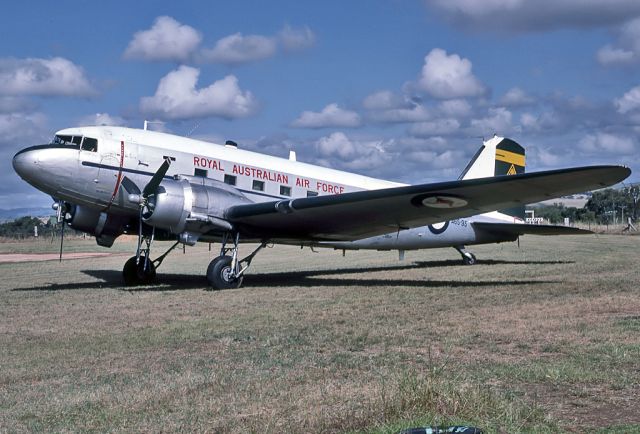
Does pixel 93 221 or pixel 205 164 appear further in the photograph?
pixel 93 221

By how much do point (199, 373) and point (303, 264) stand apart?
1846 cm

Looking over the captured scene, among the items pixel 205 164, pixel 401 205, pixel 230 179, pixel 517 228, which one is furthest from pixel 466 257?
pixel 205 164

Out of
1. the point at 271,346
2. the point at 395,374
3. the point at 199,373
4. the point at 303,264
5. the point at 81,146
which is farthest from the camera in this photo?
the point at 303,264

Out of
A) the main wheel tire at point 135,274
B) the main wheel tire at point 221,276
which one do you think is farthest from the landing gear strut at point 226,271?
the main wheel tire at point 135,274

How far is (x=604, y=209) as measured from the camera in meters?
98.4

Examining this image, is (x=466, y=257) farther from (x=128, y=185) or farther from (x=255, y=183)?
(x=128, y=185)

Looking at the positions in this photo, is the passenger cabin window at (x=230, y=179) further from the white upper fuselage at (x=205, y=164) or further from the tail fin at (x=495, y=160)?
the tail fin at (x=495, y=160)

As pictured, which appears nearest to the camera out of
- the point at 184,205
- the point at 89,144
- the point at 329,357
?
the point at 329,357

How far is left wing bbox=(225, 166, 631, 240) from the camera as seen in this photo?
508 inches

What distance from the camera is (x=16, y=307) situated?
43.1 ft

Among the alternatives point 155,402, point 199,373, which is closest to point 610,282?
point 199,373

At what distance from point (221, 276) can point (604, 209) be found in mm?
92960

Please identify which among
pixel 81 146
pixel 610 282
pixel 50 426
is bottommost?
pixel 50 426

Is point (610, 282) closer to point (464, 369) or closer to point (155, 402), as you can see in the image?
point (464, 369)
